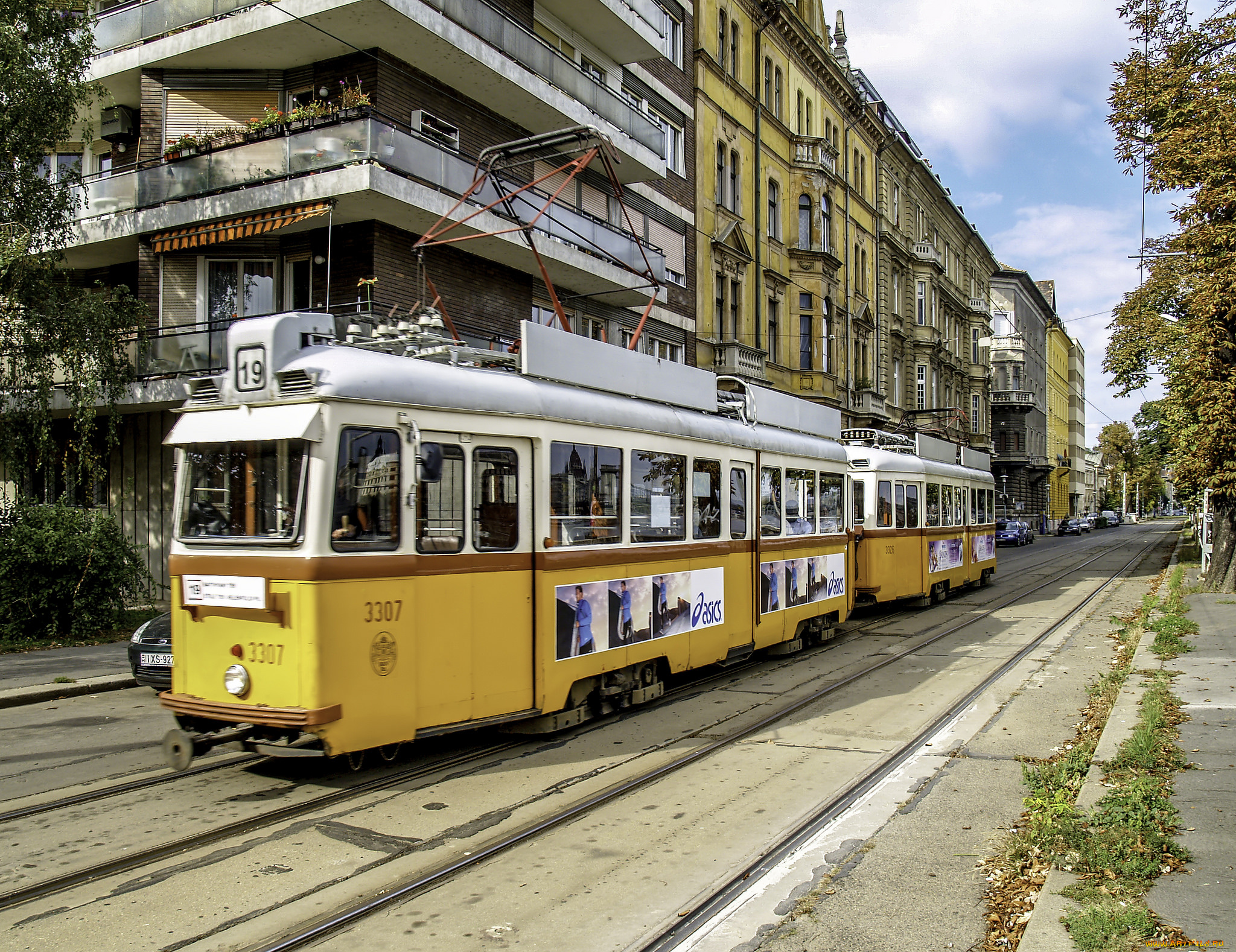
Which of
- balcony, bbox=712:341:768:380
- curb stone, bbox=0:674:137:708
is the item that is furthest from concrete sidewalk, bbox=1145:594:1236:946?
balcony, bbox=712:341:768:380

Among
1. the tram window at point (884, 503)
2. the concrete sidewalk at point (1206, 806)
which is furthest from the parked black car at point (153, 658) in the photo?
the tram window at point (884, 503)

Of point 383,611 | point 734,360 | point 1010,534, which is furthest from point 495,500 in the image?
point 1010,534

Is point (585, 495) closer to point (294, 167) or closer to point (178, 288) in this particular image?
point (294, 167)

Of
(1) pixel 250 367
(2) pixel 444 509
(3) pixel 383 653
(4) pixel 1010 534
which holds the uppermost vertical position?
(1) pixel 250 367

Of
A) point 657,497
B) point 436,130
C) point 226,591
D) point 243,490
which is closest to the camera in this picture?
point 226,591

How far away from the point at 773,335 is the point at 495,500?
28124 millimetres

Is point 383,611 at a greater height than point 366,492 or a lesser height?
lesser

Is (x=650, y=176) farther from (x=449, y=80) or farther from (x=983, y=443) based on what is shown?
(x=983, y=443)

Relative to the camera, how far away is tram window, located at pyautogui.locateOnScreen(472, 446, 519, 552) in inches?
280

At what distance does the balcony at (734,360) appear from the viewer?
28766 mm

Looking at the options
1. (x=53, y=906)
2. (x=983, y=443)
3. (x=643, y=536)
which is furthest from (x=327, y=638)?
(x=983, y=443)

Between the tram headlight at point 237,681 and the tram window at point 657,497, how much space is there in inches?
144

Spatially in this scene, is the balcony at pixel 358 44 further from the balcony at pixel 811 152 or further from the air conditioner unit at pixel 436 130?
the balcony at pixel 811 152

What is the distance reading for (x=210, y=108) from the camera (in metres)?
18.3
